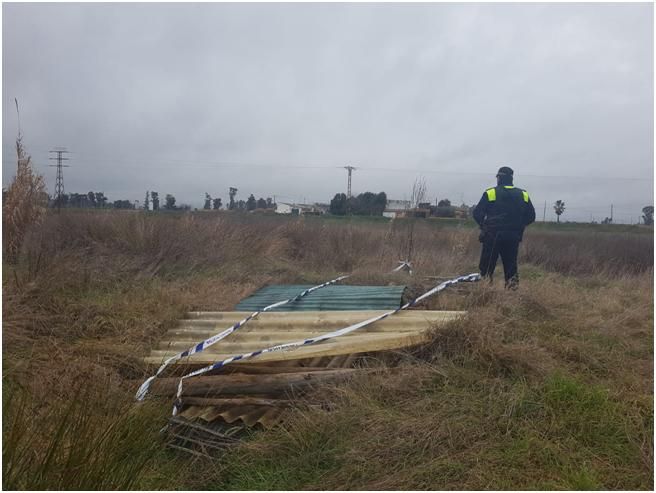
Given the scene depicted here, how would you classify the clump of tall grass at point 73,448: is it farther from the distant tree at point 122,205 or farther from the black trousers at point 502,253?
the distant tree at point 122,205

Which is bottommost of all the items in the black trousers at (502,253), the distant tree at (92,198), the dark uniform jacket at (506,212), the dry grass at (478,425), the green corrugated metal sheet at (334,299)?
the dry grass at (478,425)

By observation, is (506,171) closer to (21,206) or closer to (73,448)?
(73,448)

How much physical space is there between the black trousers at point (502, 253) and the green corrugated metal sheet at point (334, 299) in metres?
1.29

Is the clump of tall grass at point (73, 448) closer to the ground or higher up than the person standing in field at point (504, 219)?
closer to the ground

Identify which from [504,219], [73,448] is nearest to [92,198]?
[504,219]

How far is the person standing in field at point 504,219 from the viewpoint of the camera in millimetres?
6559

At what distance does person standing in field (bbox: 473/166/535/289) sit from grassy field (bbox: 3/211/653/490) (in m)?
0.69

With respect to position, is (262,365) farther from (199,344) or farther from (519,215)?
(519,215)

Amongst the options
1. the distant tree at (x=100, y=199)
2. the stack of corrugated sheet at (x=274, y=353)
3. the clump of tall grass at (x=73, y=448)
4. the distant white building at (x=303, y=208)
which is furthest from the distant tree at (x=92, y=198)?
the clump of tall grass at (x=73, y=448)

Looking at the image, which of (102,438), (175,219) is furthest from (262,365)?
(175,219)

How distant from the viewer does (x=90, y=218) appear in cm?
1172

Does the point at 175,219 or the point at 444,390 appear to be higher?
the point at 175,219

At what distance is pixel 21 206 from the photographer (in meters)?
7.25

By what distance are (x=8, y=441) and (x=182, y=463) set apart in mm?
1638
